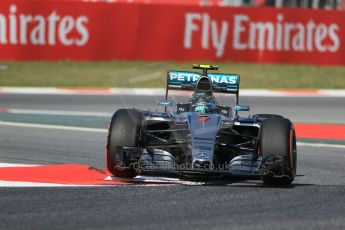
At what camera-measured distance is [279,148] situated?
973cm

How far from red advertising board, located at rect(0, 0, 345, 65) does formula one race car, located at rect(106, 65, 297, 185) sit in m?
13.3

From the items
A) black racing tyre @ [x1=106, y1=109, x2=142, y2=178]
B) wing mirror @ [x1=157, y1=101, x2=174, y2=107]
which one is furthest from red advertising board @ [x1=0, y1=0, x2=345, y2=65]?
black racing tyre @ [x1=106, y1=109, x2=142, y2=178]

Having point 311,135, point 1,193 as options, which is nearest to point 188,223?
point 1,193

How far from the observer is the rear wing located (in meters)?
11.1

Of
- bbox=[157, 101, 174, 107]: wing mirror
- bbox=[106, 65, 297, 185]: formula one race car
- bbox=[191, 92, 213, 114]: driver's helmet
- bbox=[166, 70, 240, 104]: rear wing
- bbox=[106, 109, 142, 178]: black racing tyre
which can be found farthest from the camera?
bbox=[166, 70, 240, 104]: rear wing

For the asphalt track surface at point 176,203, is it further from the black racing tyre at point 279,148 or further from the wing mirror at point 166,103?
the wing mirror at point 166,103

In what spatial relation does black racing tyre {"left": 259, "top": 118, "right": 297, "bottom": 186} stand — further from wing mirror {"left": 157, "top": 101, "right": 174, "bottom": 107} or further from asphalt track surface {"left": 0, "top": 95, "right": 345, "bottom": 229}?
wing mirror {"left": 157, "top": 101, "right": 174, "bottom": 107}

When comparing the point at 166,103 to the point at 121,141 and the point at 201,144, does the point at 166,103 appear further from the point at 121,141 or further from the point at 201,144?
the point at 201,144

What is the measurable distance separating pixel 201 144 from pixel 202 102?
1100 millimetres

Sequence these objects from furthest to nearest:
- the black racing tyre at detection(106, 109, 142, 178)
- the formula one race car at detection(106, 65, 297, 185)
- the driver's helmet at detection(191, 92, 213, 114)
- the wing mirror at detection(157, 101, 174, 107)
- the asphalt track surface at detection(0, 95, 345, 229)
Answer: the wing mirror at detection(157, 101, 174, 107) → the driver's helmet at detection(191, 92, 213, 114) → the black racing tyre at detection(106, 109, 142, 178) → the formula one race car at detection(106, 65, 297, 185) → the asphalt track surface at detection(0, 95, 345, 229)

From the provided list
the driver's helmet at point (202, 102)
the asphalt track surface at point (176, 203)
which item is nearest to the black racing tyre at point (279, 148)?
the asphalt track surface at point (176, 203)

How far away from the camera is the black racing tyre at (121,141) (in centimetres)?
979

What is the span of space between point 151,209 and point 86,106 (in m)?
10.7

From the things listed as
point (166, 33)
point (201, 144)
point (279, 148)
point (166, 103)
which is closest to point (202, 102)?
point (166, 103)
